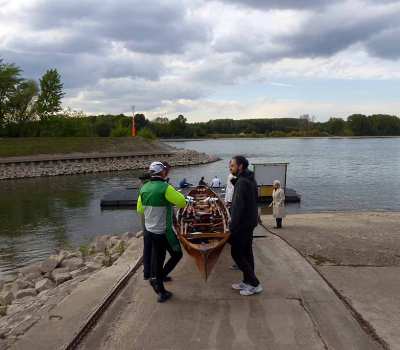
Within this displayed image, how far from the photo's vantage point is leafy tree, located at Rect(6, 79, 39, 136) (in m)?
66.2

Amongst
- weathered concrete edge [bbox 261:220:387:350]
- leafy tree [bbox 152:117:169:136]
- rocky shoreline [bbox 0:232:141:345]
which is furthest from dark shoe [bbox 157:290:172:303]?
leafy tree [bbox 152:117:169:136]

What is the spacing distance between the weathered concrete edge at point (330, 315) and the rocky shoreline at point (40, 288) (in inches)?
160

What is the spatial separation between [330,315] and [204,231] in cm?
370

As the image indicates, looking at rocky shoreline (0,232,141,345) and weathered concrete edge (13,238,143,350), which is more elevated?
weathered concrete edge (13,238,143,350)

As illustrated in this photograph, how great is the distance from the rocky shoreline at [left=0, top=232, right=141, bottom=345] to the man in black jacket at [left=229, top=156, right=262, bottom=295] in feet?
10.2

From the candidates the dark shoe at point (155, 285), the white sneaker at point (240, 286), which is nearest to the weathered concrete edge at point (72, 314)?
the dark shoe at point (155, 285)

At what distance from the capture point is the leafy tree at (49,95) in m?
66.4

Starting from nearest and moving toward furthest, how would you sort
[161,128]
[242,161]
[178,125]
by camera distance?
[242,161] → [161,128] → [178,125]

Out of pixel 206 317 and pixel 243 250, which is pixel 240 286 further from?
pixel 206 317

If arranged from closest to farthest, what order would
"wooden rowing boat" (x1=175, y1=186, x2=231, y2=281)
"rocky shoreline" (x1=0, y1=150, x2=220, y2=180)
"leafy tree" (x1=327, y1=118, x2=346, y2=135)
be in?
"wooden rowing boat" (x1=175, y1=186, x2=231, y2=281)
"rocky shoreline" (x1=0, y1=150, x2=220, y2=180)
"leafy tree" (x1=327, y1=118, x2=346, y2=135)

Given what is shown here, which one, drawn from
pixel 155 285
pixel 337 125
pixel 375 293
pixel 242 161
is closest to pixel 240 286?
pixel 155 285

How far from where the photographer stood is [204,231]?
8148 millimetres

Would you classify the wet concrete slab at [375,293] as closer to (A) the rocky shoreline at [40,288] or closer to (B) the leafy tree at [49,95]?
(A) the rocky shoreline at [40,288]

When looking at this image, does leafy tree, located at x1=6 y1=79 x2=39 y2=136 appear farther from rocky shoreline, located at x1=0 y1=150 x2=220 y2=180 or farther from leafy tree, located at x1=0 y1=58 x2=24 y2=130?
rocky shoreline, located at x1=0 y1=150 x2=220 y2=180
